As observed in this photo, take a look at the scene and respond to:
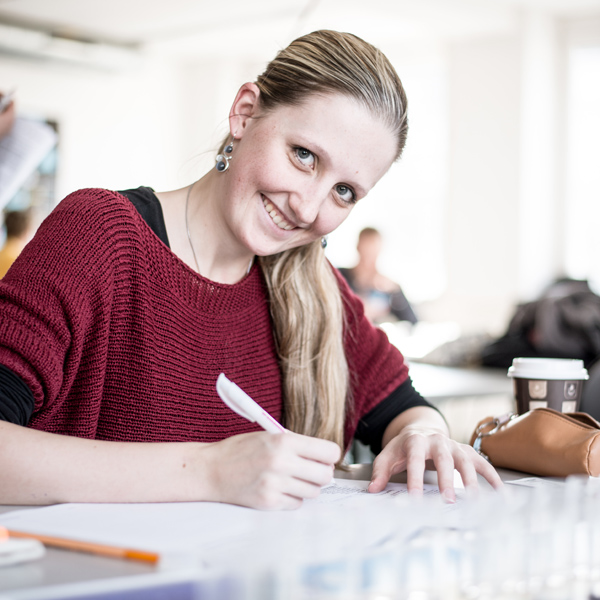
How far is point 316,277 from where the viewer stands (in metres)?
1.30

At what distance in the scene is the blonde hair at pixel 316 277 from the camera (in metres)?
1.06

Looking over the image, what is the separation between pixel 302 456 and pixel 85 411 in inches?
15.3

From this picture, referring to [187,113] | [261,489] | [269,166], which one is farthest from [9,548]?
[187,113]

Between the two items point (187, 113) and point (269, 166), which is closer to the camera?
point (269, 166)

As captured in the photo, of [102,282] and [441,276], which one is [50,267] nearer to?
[102,282]

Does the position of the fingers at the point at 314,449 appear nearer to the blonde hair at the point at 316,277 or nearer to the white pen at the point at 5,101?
the blonde hair at the point at 316,277

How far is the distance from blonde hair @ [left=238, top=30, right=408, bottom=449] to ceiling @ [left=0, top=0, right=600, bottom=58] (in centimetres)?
430

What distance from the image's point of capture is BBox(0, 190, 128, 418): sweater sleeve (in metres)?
0.83

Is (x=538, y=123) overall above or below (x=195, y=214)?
above

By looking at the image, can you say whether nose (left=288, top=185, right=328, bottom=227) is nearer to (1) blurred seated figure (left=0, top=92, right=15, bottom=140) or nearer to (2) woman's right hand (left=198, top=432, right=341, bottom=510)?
(2) woman's right hand (left=198, top=432, right=341, bottom=510)

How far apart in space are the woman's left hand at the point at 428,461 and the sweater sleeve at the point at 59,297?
39cm

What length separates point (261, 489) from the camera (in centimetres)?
73

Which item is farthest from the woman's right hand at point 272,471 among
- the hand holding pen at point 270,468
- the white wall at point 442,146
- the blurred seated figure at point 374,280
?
the white wall at point 442,146

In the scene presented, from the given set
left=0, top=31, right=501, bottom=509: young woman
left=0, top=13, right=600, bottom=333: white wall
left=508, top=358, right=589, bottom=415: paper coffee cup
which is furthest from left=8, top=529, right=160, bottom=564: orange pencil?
left=0, top=13, right=600, bottom=333: white wall
